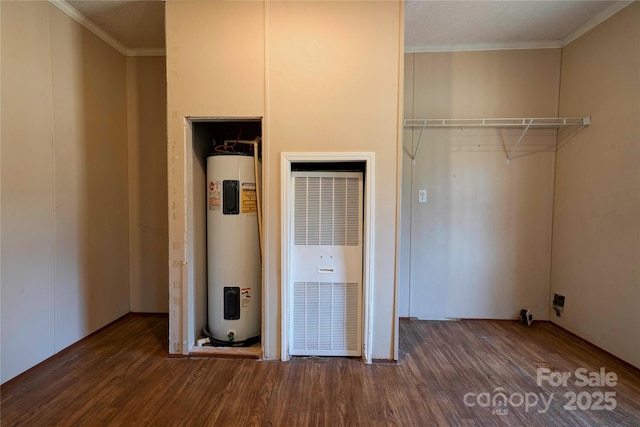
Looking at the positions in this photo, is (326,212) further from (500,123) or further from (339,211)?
(500,123)

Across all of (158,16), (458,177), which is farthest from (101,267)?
(458,177)

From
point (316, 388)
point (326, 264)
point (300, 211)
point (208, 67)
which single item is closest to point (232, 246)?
point (300, 211)

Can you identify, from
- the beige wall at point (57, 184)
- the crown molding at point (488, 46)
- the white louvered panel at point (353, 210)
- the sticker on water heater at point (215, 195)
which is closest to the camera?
the beige wall at point (57, 184)

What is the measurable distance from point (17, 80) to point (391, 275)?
315cm

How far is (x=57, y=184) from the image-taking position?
7.00 feet

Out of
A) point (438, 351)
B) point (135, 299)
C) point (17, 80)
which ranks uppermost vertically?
point (17, 80)

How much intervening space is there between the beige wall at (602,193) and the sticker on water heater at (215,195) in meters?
3.40

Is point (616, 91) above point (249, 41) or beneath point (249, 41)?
beneath

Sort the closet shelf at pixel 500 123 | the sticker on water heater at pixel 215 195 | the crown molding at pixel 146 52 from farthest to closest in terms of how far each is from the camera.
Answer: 1. the crown molding at pixel 146 52
2. the closet shelf at pixel 500 123
3. the sticker on water heater at pixel 215 195

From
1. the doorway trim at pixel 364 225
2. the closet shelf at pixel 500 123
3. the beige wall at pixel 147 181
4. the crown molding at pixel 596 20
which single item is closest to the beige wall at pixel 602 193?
the crown molding at pixel 596 20

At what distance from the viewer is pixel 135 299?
2920 millimetres

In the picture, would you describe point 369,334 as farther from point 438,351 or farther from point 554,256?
point 554,256

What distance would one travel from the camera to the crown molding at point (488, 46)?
2.68m

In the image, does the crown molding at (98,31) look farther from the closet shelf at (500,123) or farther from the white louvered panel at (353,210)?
the closet shelf at (500,123)
